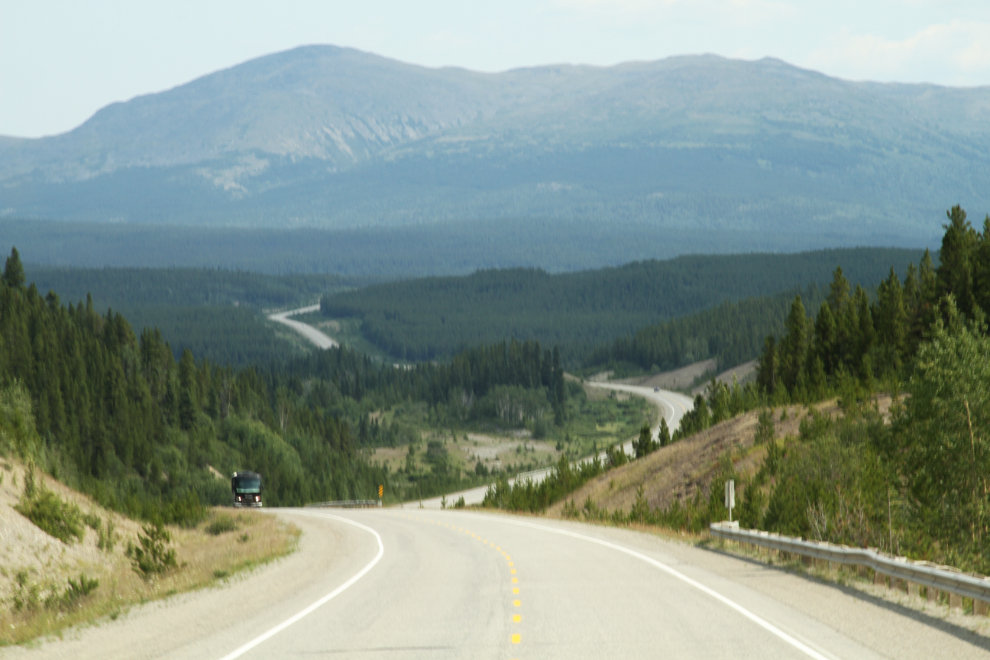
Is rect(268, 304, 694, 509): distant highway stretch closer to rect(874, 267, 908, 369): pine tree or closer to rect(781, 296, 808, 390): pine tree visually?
rect(781, 296, 808, 390): pine tree

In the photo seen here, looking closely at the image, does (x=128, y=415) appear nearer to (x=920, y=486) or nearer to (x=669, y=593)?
(x=920, y=486)

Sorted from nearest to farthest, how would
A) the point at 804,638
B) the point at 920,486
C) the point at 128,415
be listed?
the point at 804,638
the point at 920,486
the point at 128,415

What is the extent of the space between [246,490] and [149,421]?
67.3 ft

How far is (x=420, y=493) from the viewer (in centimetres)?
11938

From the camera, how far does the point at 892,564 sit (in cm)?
2020

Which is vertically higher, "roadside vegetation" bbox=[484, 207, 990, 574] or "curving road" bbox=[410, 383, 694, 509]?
"roadside vegetation" bbox=[484, 207, 990, 574]

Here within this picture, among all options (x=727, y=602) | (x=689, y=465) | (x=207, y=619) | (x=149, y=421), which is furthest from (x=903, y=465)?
(x=149, y=421)

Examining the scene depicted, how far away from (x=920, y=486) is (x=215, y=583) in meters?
24.0

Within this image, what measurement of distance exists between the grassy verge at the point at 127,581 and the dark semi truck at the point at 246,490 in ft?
102

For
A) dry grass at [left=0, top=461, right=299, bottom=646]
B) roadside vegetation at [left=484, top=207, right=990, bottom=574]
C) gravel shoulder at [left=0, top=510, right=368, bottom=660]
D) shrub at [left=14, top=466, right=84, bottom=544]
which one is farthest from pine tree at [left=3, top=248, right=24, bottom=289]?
gravel shoulder at [left=0, top=510, right=368, bottom=660]

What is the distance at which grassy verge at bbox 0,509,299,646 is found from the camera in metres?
20.0

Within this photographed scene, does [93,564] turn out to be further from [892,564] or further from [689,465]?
[689,465]

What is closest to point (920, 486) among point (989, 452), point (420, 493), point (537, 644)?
point (989, 452)

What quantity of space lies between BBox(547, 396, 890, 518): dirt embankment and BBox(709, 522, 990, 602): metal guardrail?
2568 cm
